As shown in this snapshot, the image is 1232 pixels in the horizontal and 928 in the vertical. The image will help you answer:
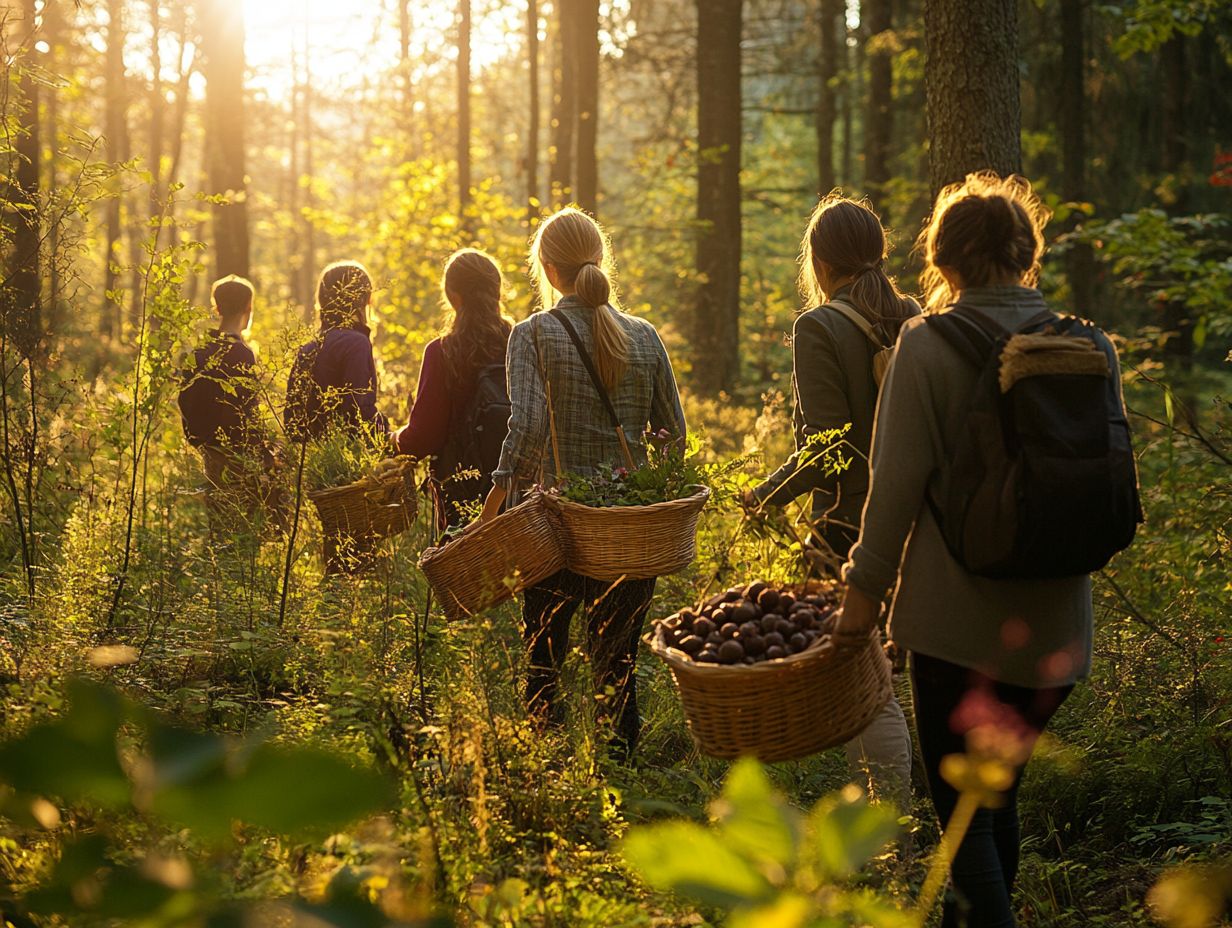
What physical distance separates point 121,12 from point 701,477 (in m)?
23.3

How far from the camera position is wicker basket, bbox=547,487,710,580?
4242mm

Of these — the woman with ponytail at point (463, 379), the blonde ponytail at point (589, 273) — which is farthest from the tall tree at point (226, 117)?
the blonde ponytail at point (589, 273)

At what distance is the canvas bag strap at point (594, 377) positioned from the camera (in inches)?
184

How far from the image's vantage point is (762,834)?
2.68ft

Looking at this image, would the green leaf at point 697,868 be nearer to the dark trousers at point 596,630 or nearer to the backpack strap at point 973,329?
the backpack strap at point 973,329

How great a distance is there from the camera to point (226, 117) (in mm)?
13328

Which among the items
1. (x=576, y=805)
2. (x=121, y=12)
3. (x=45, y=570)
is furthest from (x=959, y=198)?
(x=121, y=12)

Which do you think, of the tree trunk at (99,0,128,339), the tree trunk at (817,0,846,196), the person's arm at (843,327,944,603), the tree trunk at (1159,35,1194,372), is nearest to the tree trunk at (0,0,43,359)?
the person's arm at (843,327,944,603)

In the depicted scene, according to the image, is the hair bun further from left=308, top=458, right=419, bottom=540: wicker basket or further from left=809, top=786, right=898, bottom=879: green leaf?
left=308, top=458, right=419, bottom=540: wicker basket

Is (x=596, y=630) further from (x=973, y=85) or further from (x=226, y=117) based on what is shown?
(x=226, y=117)

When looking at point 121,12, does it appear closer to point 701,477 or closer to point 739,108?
point 739,108

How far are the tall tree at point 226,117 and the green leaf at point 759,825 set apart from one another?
13116 mm

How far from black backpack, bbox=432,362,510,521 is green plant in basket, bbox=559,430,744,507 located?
1.09m

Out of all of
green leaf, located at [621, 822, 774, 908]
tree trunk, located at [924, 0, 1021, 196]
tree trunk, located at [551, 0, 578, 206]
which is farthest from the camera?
tree trunk, located at [551, 0, 578, 206]
